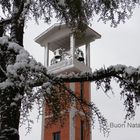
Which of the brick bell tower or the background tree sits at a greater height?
the brick bell tower

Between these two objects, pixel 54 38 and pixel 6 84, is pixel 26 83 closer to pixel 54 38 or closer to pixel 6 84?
pixel 6 84

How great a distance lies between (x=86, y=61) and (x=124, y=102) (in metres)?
15.1

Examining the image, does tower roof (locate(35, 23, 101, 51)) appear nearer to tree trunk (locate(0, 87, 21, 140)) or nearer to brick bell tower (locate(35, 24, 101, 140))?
brick bell tower (locate(35, 24, 101, 140))

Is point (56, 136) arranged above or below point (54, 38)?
below

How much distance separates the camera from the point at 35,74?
124 inches

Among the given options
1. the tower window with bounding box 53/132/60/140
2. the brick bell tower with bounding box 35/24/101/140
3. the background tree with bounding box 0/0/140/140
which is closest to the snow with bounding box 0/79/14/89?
the background tree with bounding box 0/0/140/140

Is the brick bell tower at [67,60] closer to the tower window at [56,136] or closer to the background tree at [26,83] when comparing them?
the tower window at [56,136]

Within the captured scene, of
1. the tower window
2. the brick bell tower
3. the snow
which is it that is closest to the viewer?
the snow

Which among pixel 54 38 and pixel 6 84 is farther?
pixel 54 38

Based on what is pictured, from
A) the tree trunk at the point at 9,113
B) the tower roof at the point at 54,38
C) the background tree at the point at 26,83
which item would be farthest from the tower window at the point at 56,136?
the tree trunk at the point at 9,113

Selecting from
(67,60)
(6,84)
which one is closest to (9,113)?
(6,84)

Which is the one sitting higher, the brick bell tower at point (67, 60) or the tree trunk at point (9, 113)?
the brick bell tower at point (67, 60)

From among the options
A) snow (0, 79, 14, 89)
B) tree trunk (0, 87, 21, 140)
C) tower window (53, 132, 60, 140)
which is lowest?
tree trunk (0, 87, 21, 140)

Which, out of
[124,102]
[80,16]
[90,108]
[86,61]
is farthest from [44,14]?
[86,61]
